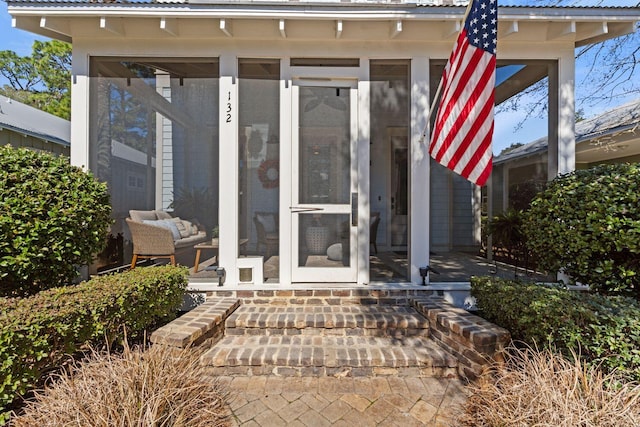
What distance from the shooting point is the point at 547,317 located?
2230mm

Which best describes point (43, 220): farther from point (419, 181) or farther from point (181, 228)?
point (419, 181)

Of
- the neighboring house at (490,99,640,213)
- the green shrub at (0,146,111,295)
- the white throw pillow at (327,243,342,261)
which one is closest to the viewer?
the green shrub at (0,146,111,295)

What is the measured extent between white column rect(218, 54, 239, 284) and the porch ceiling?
1.64 ft

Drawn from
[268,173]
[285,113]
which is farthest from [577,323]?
[285,113]

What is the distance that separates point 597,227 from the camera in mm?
2729

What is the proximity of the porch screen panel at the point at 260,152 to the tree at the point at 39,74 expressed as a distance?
20817mm

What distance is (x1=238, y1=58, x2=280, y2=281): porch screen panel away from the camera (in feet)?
12.2

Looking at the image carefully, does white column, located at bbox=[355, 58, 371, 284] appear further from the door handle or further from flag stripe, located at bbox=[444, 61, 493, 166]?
flag stripe, located at bbox=[444, 61, 493, 166]

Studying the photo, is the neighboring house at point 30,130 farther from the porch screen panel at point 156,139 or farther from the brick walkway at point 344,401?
the brick walkway at point 344,401

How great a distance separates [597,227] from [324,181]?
273 centimetres

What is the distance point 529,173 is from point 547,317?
323 cm

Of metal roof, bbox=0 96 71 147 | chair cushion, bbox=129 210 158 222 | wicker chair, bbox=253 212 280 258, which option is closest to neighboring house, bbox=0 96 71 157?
metal roof, bbox=0 96 71 147

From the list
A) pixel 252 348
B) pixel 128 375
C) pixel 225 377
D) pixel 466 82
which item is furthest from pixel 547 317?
pixel 128 375

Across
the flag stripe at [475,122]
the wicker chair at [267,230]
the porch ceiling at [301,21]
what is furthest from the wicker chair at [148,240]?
the flag stripe at [475,122]
